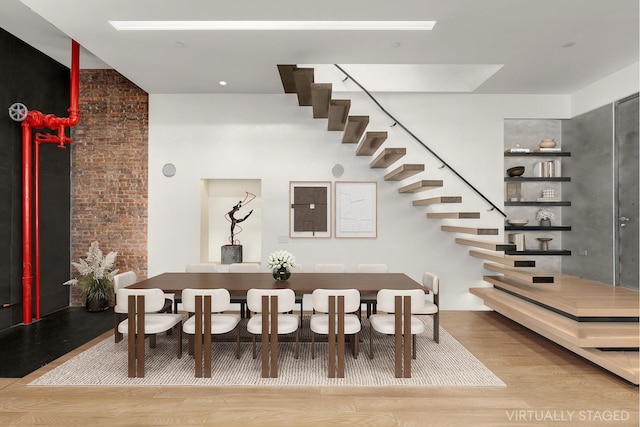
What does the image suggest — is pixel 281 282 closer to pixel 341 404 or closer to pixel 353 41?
pixel 341 404

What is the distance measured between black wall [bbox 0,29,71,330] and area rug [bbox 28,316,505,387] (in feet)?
6.05

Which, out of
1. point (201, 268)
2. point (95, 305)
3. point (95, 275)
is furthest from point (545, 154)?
point (95, 305)

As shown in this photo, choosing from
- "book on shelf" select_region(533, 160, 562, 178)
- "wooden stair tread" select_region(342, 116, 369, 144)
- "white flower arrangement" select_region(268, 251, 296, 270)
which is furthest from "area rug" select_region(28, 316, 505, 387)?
"book on shelf" select_region(533, 160, 562, 178)

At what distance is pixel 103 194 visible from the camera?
602 cm

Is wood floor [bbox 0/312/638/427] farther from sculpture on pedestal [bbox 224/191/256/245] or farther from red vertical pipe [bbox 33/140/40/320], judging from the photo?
sculpture on pedestal [bbox 224/191/256/245]

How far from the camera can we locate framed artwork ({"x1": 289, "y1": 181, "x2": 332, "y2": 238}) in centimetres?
604

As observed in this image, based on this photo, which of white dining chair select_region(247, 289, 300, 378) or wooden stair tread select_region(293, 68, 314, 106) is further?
wooden stair tread select_region(293, 68, 314, 106)

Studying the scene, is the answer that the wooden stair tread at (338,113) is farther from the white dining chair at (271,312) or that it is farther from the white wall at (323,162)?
the white dining chair at (271,312)

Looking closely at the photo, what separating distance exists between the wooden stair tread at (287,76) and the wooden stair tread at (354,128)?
98 centimetres

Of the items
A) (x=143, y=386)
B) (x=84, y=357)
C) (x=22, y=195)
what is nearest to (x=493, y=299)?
(x=143, y=386)

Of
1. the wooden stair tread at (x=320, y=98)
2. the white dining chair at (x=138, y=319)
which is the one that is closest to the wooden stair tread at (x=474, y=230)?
the wooden stair tread at (x=320, y=98)

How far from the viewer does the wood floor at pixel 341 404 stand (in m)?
2.72

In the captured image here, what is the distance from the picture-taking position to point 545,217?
6020 mm

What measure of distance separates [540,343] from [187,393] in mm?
3896
